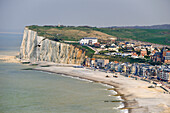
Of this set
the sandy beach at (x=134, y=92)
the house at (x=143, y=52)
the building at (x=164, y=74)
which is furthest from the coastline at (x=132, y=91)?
the house at (x=143, y=52)

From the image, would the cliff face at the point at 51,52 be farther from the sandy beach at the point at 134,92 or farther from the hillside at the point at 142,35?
the hillside at the point at 142,35

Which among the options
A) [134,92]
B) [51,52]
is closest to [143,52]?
[51,52]

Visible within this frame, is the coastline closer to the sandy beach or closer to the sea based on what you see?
the sandy beach

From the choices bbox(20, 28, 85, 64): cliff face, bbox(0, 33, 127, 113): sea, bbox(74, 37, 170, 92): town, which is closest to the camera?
bbox(0, 33, 127, 113): sea

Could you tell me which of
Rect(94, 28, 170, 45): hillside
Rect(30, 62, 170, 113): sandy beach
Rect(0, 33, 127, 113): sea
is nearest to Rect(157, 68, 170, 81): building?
Rect(30, 62, 170, 113): sandy beach

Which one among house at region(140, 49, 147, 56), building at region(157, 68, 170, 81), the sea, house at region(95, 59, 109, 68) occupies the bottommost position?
the sea

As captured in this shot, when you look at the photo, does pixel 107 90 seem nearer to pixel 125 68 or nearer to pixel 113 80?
pixel 113 80
